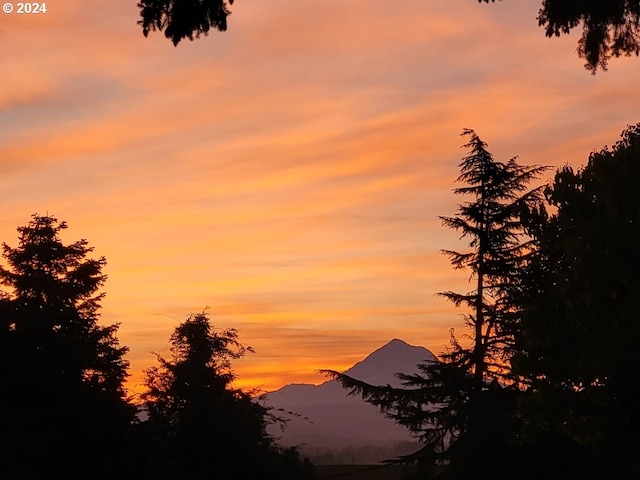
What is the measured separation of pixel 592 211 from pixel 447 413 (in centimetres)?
1246

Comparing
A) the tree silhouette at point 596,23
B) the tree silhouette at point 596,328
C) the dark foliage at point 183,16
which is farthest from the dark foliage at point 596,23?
the tree silhouette at point 596,328

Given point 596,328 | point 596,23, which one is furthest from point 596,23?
point 596,328

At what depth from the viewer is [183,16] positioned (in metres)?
13.3

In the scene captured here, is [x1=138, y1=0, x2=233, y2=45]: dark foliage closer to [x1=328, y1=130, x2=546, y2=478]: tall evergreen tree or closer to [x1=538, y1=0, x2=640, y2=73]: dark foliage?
[x1=538, y1=0, x2=640, y2=73]: dark foliage

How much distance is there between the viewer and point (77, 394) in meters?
45.1

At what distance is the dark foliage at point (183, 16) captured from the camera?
43.6 feet

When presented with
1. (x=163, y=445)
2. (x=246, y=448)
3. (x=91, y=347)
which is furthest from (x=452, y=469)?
(x=91, y=347)

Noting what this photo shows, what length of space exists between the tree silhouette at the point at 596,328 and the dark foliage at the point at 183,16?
34.8m

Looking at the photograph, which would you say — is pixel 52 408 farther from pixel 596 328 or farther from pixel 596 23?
pixel 596 23

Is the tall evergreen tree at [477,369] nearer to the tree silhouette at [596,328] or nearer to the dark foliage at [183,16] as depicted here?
the tree silhouette at [596,328]

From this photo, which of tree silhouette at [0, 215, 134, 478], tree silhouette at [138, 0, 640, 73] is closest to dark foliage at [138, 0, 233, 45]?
tree silhouette at [138, 0, 640, 73]

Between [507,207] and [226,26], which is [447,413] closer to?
[507,207]

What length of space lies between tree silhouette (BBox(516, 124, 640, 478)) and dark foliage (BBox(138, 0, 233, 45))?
34.8 meters

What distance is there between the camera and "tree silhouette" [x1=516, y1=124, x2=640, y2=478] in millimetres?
45688
